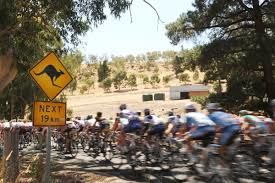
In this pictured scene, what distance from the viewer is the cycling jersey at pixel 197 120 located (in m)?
12.2

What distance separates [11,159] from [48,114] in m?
2.10

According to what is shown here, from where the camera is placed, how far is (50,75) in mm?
10578

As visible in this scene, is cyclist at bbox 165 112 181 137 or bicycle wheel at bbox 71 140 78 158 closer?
cyclist at bbox 165 112 181 137

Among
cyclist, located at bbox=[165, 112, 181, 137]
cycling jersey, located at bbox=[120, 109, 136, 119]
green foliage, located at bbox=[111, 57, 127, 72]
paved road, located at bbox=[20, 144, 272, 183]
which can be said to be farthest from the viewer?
green foliage, located at bbox=[111, 57, 127, 72]

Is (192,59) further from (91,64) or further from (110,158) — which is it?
(91,64)

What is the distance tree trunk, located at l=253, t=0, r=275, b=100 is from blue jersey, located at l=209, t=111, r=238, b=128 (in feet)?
58.6

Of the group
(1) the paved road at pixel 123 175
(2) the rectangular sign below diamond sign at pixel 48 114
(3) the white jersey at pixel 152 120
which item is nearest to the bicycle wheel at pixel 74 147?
(1) the paved road at pixel 123 175

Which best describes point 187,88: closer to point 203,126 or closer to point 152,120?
point 152,120

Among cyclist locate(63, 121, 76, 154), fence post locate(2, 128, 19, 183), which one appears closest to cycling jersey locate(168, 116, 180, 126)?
fence post locate(2, 128, 19, 183)

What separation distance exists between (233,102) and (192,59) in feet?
12.7

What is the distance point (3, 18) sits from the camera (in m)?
16.7

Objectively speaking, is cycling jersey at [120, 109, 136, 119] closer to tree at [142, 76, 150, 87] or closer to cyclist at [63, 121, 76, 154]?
cyclist at [63, 121, 76, 154]

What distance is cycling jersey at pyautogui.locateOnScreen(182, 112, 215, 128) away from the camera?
1217cm

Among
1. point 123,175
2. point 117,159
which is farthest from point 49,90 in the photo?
point 117,159
